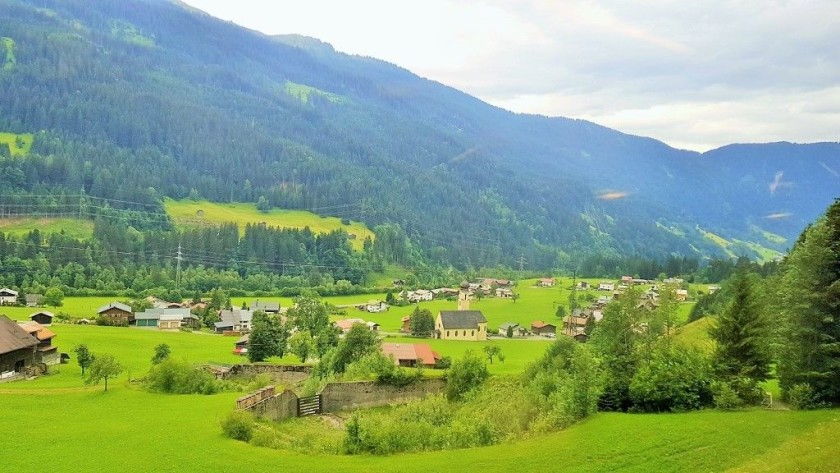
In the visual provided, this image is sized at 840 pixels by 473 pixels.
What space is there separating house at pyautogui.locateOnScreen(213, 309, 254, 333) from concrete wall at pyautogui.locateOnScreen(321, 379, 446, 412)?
42.0 m

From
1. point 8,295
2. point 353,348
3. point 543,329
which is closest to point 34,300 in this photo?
point 8,295

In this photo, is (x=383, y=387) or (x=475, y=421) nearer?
(x=475, y=421)

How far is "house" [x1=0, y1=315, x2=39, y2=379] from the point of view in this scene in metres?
46.4

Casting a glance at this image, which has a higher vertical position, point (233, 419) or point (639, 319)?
point (639, 319)

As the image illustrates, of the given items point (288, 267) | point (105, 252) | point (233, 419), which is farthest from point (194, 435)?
point (288, 267)

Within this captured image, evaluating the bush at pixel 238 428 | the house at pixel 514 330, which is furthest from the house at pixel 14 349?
the house at pixel 514 330

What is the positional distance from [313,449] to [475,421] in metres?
8.35

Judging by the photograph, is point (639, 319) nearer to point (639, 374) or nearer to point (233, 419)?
point (639, 374)

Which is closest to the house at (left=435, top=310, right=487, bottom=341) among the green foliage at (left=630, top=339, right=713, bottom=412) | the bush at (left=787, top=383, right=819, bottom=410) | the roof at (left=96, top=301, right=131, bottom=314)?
the roof at (left=96, top=301, right=131, bottom=314)

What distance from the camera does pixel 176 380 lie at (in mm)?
41750

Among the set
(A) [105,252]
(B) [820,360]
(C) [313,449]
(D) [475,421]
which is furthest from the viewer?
(A) [105,252]

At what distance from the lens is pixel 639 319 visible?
129 feet

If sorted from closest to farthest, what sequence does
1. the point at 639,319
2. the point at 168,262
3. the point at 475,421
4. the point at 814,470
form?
the point at 814,470
the point at 475,421
the point at 639,319
the point at 168,262

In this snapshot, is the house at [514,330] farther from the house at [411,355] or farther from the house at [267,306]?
the house at [267,306]
